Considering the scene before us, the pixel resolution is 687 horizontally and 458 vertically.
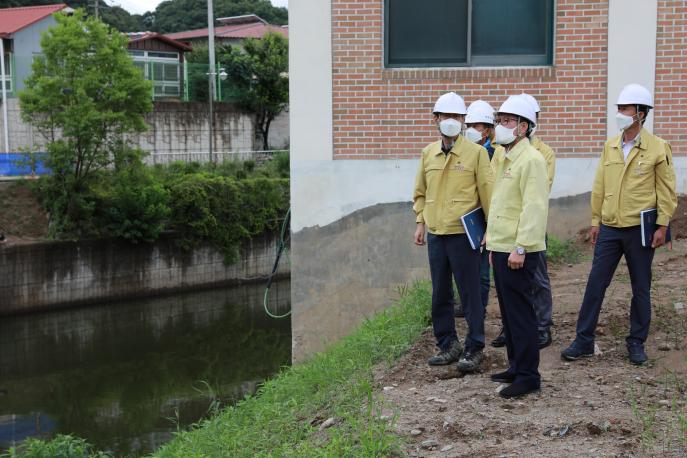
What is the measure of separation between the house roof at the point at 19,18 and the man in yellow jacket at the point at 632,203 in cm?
3294

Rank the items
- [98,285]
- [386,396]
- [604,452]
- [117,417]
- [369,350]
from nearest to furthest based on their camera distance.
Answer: [604,452] < [386,396] < [369,350] < [117,417] < [98,285]

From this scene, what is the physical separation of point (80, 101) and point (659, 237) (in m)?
20.0

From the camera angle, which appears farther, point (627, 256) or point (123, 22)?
point (123, 22)

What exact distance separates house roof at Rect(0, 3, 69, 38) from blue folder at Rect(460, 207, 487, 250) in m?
32.6

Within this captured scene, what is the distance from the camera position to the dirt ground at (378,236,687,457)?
186 inches

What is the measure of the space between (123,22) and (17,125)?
3244 cm

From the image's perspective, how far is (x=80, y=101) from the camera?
915 inches

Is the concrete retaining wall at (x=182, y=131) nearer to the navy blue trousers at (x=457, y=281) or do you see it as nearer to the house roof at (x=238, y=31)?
the house roof at (x=238, y=31)

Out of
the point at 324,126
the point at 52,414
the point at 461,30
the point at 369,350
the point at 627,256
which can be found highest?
the point at 461,30

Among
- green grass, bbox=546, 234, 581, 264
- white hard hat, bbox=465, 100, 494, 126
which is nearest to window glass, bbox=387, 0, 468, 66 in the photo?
green grass, bbox=546, 234, 581, 264

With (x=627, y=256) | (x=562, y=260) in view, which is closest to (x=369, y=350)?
(x=627, y=256)

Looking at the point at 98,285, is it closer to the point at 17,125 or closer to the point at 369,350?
the point at 17,125

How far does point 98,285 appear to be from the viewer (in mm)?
24125

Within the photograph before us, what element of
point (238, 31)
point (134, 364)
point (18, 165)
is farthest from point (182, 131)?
point (238, 31)
